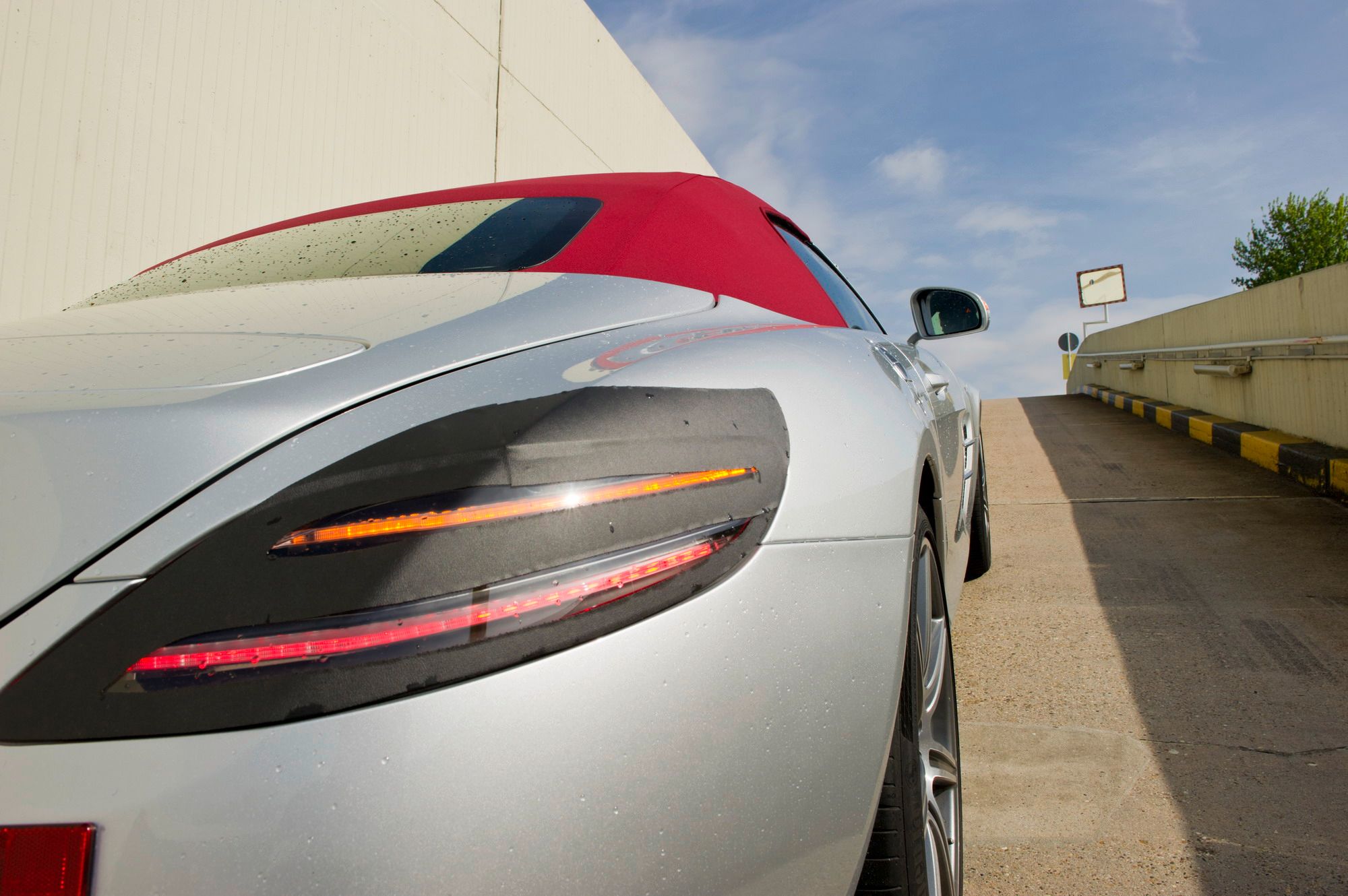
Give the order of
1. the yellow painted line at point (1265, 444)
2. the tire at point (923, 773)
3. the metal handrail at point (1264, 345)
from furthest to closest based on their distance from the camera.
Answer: the yellow painted line at point (1265, 444), the metal handrail at point (1264, 345), the tire at point (923, 773)

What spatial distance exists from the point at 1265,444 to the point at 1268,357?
1444 millimetres

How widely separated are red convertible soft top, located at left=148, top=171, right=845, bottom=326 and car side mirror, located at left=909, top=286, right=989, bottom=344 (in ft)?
4.28

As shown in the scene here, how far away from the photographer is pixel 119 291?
200 centimetres

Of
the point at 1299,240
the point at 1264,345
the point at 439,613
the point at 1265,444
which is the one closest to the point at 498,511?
the point at 439,613

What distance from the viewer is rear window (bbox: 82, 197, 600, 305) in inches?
63.5

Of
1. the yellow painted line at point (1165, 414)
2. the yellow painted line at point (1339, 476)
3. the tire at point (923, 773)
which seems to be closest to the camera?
the tire at point (923, 773)

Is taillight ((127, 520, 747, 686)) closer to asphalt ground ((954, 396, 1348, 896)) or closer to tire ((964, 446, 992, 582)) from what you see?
asphalt ground ((954, 396, 1348, 896))

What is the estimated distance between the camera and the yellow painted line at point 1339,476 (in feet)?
20.0

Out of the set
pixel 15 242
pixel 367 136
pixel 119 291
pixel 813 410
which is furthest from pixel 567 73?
pixel 813 410

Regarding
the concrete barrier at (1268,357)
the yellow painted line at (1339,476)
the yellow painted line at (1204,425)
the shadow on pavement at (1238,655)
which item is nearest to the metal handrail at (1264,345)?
the concrete barrier at (1268,357)

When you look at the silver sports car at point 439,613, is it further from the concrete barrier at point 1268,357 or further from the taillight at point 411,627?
the concrete barrier at point 1268,357

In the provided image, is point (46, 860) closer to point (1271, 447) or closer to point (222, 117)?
point (222, 117)

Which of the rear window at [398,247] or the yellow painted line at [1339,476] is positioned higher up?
the rear window at [398,247]

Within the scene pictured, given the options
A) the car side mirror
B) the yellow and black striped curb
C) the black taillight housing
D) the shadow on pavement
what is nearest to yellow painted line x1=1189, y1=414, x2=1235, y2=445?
the yellow and black striped curb
